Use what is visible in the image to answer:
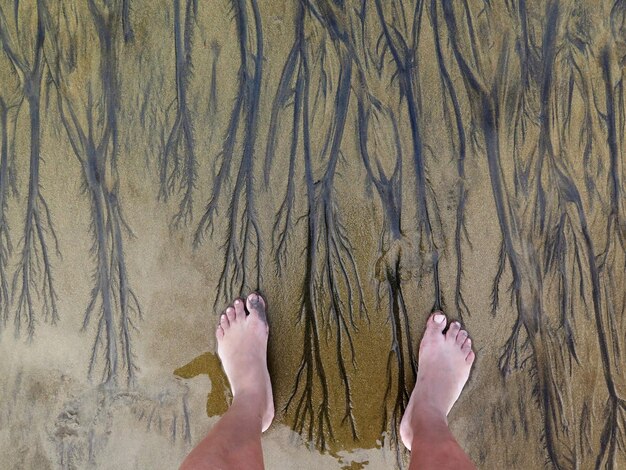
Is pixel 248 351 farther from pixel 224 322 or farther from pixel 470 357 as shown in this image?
pixel 470 357

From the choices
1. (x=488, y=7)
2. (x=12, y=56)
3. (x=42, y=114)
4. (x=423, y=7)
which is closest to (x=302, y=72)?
(x=423, y=7)

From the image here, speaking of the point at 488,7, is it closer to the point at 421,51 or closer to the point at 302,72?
the point at 421,51

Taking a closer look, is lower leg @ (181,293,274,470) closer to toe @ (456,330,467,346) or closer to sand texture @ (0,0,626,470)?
sand texture @ (0,0,626,470)

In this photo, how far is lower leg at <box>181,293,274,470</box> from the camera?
134 centimetres

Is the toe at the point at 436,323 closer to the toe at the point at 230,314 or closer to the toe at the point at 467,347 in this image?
the toe at the point at 467,347

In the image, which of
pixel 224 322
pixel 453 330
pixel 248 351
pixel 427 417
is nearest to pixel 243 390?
pixel 248 351

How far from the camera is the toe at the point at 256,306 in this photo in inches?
62.3

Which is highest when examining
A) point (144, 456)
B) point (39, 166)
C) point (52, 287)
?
point (39, 166)

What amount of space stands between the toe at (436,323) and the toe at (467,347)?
98 mm

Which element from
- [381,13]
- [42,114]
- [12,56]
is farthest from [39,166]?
[381,13]

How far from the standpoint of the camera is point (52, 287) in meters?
1.63

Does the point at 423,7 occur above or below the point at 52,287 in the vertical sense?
above

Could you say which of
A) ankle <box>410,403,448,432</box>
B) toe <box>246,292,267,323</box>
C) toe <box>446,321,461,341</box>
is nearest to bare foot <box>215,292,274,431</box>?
toe <box>246,292,267,323</box>

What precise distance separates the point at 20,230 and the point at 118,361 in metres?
0.63
